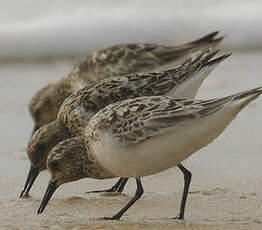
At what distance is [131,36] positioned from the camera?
11.5 meters

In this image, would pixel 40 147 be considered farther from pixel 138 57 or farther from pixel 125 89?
pixel 138 57

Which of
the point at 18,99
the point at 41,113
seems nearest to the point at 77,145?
the point at 41,113

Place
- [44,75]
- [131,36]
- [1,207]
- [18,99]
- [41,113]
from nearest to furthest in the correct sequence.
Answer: [1,207]
[41,113]
[18,99]
[44,75]
[131,36]

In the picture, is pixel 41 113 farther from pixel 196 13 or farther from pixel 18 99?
pixel 196 13

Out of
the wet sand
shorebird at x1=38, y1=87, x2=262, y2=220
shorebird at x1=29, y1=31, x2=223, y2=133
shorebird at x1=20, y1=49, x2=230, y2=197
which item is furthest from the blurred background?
shorebird at x1=29, y1=31, x2=223, y2=133

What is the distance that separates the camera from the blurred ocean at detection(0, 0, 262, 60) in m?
11.2

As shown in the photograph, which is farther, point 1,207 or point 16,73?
point 16,73

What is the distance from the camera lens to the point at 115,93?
5.50 meters

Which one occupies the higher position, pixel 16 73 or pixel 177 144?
pixel 177 144

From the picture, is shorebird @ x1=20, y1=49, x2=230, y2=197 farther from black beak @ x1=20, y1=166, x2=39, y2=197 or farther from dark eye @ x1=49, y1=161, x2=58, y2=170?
dark eye @ x1=49, y1=161, x2=58, y2=170

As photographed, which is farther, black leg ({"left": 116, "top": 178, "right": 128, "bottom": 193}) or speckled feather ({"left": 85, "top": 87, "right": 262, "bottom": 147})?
black leg ({"left": 116, "top": 178, "right": 128, "bottom": 193})

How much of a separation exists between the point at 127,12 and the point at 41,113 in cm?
481

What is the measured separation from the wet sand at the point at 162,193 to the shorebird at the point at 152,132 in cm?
14

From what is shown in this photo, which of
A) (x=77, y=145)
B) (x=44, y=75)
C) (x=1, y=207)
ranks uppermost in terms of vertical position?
(x=77, y=145)
